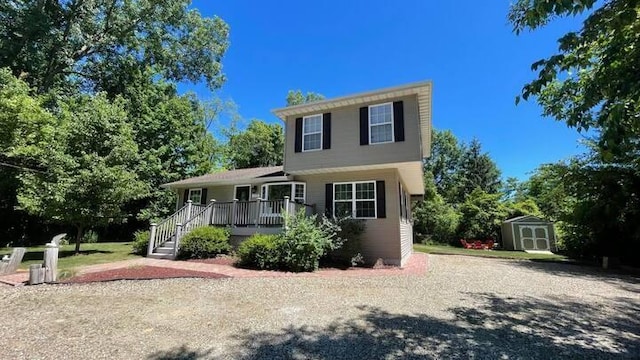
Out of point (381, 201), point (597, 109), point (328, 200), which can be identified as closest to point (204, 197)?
point (328, 200)

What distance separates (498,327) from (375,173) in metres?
7.14

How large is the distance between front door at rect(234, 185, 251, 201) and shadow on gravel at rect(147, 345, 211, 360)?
11.4 meters

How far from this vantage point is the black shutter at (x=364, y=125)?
11.2 m

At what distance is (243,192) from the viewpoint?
1535cm

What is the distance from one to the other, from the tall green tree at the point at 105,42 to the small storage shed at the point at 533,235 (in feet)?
93.7

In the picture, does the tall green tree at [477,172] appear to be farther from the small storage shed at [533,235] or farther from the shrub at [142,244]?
the shrub at [142,244]

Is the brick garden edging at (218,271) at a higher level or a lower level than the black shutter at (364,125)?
lower

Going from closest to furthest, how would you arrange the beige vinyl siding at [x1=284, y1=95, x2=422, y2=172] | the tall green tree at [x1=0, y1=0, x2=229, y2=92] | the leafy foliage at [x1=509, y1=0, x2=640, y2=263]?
the leafy foliage at [x1=509, y1=0, x2=640, y2=263]
the beige vinyl siding at [x1=284, y1=95, x2=422, y2=172]
the tall green tree at [x1=0, y1=0, x2=229, y2=92]

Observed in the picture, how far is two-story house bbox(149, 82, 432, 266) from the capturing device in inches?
423

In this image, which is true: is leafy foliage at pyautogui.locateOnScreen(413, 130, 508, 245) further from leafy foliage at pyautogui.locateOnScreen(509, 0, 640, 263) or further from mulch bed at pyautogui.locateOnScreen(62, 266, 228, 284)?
mulch bed at pyautogui.locateOnScreen(62, 266, 228, 284)

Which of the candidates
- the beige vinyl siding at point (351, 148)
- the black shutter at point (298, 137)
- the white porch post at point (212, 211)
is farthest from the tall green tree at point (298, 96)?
the white porch post at point (212, 211)

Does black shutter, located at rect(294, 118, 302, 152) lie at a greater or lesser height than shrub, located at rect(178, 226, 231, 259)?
greater

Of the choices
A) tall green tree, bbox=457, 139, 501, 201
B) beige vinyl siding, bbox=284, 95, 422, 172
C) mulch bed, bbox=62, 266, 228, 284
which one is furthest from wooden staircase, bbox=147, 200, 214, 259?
→ tall green tree, bbox=457, 139, 501, 201

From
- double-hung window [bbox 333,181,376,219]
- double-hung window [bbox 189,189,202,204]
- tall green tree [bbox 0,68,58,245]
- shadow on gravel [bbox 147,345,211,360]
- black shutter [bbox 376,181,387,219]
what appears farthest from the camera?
double-hung window [bbox 189,189,202,204]
